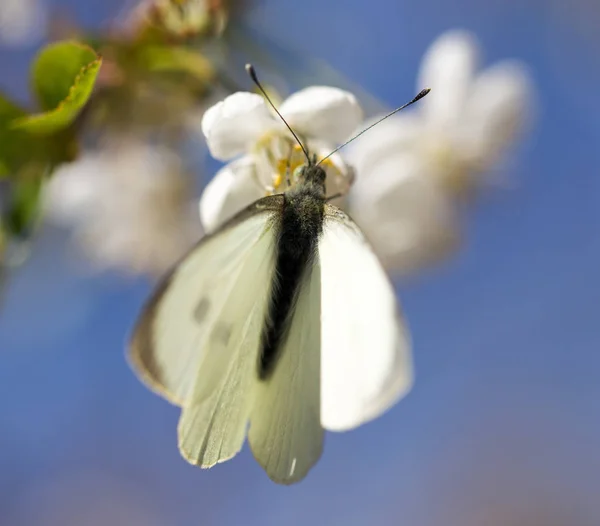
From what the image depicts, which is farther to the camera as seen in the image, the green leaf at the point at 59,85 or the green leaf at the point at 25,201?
the green leaf at the point at 25,201

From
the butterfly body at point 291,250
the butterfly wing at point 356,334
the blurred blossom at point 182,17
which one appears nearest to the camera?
the butterfly wing at point 356,334

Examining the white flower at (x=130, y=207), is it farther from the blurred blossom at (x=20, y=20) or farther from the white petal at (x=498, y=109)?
the white petal at (x=498, y=109)

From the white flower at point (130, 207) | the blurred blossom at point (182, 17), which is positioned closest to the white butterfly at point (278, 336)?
the blurred blossom at point (182, 17)

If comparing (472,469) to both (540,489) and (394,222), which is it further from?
(394,222)

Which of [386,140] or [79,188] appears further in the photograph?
[79,188]

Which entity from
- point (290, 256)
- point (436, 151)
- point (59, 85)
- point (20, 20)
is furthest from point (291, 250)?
point (20, 20)

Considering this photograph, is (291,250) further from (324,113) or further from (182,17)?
(182,17)
